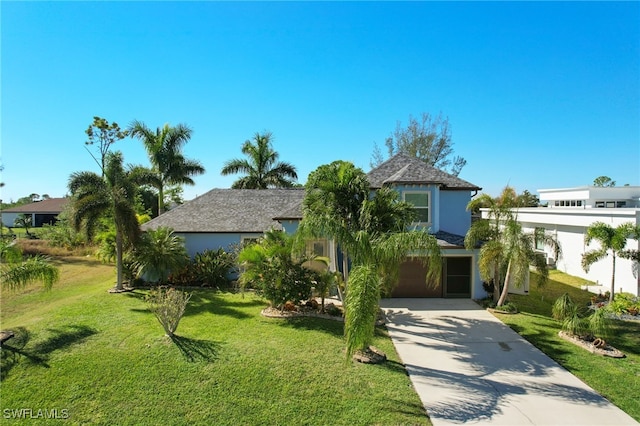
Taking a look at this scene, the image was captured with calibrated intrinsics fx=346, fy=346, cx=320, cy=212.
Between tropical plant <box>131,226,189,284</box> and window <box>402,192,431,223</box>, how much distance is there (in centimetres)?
1144

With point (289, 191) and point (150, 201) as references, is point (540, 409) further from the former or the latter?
point (150, 201)

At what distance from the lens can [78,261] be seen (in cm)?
2530

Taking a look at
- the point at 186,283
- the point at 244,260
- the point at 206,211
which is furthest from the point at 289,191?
the point at 244,260

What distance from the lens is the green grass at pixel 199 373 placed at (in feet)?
23.8

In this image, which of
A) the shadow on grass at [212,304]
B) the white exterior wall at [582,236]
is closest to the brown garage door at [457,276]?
the white exterior wall at [582,236]

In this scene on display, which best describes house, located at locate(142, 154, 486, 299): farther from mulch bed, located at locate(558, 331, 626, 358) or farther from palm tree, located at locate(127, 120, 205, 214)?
palm tree, located at locate(127, 120, 205, 214)

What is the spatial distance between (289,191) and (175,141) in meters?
12.7

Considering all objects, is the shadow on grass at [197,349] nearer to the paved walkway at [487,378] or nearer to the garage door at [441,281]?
the paved walkway at [487,378]

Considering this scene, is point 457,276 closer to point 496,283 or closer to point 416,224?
point 496,283

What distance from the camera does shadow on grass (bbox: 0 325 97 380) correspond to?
9.11 m

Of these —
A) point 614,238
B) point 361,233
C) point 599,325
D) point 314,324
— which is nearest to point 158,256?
point 314,324

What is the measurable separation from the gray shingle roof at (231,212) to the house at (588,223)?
46.5 ft

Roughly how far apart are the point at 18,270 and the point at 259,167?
87.1ft

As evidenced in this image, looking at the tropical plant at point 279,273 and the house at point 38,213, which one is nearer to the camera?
the tropical plant at point 279,273
